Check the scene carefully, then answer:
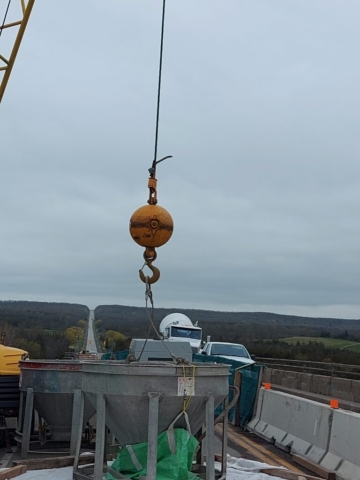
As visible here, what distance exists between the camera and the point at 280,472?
9180mm

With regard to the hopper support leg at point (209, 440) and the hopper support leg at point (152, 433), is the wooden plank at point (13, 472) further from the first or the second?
the hopper support leg at point (209, 440)

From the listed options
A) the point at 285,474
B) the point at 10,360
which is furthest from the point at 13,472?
the point at 10,360

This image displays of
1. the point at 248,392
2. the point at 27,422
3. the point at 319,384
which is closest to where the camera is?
the point at 27,422

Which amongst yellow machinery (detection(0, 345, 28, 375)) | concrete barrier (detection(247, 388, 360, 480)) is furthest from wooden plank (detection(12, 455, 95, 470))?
yellow machinery (detection(0, 345, 28, 375))

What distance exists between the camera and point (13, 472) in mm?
8812

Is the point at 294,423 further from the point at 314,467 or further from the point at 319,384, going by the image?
the point at 319,384

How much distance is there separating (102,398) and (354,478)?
3862mm

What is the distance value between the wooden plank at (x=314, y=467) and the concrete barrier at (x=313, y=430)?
0.12m

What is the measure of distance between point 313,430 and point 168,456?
452cm

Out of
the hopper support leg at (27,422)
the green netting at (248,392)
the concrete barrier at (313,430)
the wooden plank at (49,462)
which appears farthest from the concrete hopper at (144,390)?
the green netting at (248,392)

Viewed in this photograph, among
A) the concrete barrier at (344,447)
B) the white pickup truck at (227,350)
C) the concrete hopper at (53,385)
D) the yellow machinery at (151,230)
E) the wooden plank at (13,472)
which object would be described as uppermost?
the yellow machinery at (151,230)

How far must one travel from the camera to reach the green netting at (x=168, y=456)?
786 centimetres

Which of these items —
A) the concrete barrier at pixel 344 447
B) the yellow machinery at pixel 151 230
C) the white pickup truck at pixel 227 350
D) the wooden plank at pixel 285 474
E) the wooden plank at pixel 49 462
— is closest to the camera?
the yellow machinery at pixel 151 230

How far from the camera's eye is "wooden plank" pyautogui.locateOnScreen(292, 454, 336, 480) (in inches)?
392
